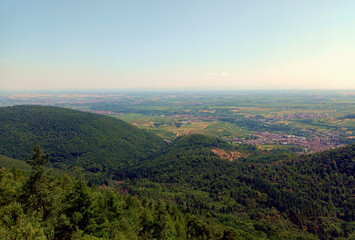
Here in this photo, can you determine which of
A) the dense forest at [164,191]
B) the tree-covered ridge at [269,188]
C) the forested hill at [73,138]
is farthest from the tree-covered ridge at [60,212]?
the forested hill at [73,138]

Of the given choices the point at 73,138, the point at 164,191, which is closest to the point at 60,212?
the point at 164,191

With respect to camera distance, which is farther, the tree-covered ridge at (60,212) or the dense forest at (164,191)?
the dense forest at (164,191)

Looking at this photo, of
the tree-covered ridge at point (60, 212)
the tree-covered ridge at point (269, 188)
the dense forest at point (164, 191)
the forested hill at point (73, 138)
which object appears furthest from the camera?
the forested hill at point (73, 138)

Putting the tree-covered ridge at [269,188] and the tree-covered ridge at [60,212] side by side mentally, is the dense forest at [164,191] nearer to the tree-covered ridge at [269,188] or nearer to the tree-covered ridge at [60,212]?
the tree-covered ridge at [60,212]

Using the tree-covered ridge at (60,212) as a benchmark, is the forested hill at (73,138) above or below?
below

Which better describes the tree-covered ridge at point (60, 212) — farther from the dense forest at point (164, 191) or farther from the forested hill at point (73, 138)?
the forested hill at point (73, 138)

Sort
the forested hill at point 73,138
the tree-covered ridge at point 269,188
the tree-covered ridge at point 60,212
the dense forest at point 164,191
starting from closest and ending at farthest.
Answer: the tree-covered ridge at point 60,212 < the dense forest at point 164,191 < the tree-covered ridge at point 269,188 < the forested hill at point 73,138

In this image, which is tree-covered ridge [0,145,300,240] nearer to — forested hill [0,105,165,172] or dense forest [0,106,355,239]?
dense forest [0,106,355,239]

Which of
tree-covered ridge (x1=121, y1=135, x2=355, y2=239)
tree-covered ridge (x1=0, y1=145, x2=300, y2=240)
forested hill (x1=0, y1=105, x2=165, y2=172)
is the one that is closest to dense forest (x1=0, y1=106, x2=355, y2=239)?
tree-covered ridge (x1=0, y1=145, x2=300, y2=240)
